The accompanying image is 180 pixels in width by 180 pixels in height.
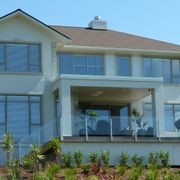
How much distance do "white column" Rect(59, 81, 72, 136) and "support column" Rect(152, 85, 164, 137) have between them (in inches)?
179

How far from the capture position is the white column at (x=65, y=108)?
31.6 meters

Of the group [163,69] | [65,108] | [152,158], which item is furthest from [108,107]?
[152,158]

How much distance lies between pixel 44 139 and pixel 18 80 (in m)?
3.98

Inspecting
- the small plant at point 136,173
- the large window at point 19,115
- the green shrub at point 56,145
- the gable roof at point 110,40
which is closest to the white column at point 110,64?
the gable roof at point 110,40

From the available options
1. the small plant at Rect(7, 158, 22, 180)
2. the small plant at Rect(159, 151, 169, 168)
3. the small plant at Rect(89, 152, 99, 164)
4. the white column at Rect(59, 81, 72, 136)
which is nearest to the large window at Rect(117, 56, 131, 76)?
the white column at Rect(59, 81, 72, 136)

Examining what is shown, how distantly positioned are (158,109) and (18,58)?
7902 millimetres

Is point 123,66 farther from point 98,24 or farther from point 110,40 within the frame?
point 98,24

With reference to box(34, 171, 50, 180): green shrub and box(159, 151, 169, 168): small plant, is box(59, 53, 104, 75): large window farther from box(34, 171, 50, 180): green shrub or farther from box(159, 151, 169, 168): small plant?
box(34, 171, 50, 180): green shrub

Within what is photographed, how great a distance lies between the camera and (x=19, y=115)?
3369cm

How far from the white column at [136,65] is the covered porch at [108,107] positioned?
5.10 ft

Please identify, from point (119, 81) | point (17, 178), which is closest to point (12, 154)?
point (17, 178)

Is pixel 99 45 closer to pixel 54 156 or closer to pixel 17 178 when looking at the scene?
pixel 54 156

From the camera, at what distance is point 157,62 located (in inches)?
1523

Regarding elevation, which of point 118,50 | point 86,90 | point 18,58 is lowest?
point 86,90
